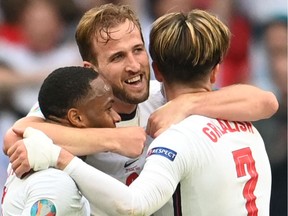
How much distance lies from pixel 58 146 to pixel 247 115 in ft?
2.48

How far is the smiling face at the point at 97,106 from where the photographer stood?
314 centimetres

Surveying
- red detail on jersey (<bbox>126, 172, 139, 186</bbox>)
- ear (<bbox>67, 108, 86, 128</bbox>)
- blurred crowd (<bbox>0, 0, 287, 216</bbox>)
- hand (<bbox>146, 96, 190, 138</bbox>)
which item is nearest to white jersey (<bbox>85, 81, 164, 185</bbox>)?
red detail on jersey (<bbox>126, 172, 139, 186</bbox>)

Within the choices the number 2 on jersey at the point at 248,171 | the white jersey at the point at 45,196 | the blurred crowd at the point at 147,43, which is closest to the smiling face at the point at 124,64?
the number 2 on jersey at the point at 248,171

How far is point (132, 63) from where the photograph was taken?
351 centimetres

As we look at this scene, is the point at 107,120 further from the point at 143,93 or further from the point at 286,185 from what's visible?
the point at 286,185

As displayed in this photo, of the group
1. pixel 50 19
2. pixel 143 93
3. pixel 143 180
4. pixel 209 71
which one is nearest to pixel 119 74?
pixel 143 93

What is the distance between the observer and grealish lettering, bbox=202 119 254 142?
316 cm

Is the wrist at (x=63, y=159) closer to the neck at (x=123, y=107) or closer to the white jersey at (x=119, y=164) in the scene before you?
the white jersey at (x=119, y=164)

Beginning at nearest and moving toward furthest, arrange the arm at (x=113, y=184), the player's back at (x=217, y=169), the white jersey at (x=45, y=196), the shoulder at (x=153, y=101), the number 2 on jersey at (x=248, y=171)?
1. the white jersey at (x=45, y=196)
2. the arm at (x=113, y=184)
3. the player's back at (x=217, y=169)
4. the number 2 on jersey at (x=248, y=171)
5. the shoulder at (x=153, y=101)

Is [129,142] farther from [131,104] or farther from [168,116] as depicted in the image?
[131,104]

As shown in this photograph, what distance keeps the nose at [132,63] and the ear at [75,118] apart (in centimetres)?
41

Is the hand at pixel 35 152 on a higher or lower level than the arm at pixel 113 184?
higher

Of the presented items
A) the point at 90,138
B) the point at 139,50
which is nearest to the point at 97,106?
the point at 90,138

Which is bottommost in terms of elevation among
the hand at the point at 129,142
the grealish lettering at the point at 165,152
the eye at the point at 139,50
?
the hand at the point at 129,142
